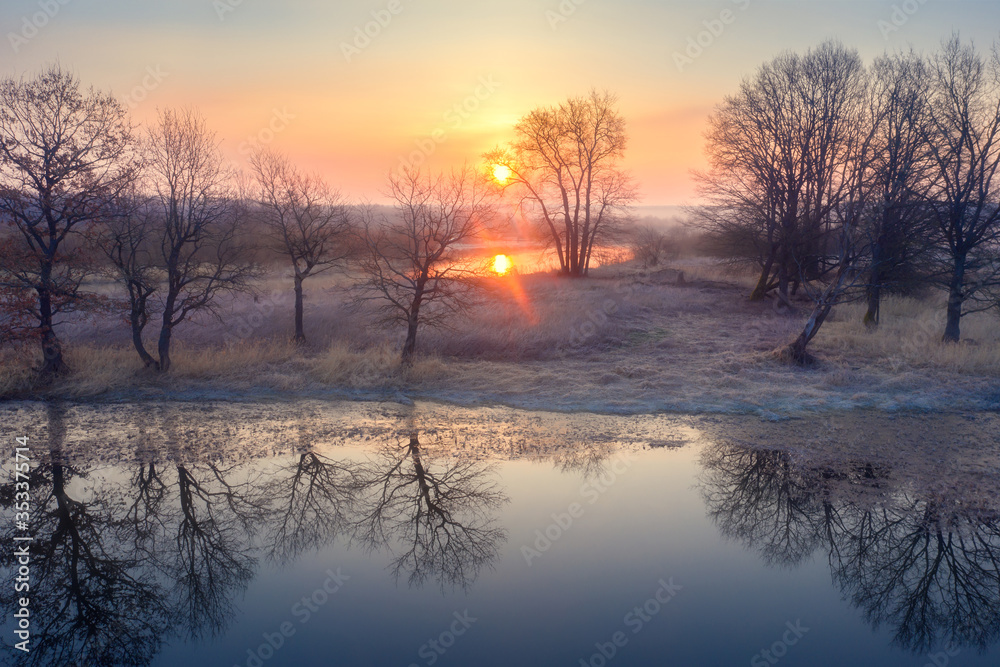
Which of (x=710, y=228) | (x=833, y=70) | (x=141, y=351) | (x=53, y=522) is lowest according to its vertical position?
(x=53, y=522)

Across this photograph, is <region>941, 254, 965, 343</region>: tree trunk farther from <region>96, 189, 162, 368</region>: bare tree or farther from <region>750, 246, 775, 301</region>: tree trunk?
<region>96, 189, 162, 368</region>: bare tree

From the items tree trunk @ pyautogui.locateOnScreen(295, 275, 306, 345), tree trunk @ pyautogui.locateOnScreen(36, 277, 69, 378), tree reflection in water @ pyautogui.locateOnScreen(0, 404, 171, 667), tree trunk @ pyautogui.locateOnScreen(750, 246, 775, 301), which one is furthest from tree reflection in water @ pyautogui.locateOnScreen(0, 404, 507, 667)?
tree trunk @ pyautogui.locateOnScreen(750, 246, 775, 301)

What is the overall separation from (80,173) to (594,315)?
15994mm

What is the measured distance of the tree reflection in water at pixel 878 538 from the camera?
709 centimetres

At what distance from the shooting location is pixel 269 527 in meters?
9.09

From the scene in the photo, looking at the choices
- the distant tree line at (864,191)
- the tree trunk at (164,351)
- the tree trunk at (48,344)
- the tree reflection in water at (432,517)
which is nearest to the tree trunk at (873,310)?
the distant tree line at (864,191)

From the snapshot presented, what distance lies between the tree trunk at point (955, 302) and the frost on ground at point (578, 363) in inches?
24.9

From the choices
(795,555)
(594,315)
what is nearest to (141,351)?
(594,315)

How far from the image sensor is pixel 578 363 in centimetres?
1775

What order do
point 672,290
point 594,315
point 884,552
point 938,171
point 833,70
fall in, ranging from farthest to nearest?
point 672,290, point 833,70, point 594,315, point 938,171, point 884,552

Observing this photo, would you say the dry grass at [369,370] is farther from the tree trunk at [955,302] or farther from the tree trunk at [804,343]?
the tree trunk at [955,302]

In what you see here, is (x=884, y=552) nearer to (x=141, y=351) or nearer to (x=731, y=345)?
(x=731, y=345)

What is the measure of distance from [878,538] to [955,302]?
520 inches

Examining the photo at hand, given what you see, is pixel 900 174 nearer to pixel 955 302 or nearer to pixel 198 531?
pixel 955 302
